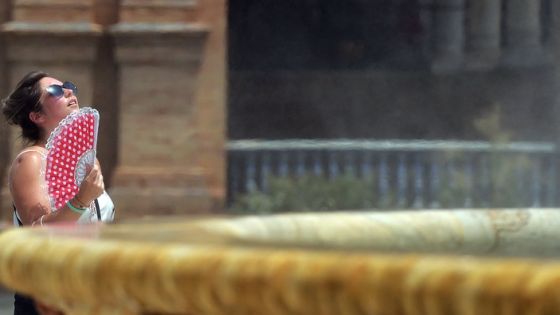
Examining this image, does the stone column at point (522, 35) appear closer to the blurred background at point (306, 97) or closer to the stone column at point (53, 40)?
the blurred background at point (306, 97)

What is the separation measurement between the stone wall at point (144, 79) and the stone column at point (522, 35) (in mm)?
4177

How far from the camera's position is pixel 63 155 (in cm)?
354

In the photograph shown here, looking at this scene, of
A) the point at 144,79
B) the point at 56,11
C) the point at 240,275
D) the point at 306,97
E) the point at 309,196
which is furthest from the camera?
the point at 306,97

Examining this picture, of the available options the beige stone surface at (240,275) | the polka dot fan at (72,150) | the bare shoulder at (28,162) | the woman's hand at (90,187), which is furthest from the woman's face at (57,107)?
the beige stone surface at (240,275)

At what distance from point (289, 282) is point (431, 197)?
1170 centimetres

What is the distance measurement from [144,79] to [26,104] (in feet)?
24.7

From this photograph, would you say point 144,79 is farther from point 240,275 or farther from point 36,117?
point 240,275

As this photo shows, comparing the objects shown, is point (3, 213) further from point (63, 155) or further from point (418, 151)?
point (63, 155)

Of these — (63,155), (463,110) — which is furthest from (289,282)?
(463,110)

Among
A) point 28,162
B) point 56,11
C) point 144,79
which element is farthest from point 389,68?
point 28,162

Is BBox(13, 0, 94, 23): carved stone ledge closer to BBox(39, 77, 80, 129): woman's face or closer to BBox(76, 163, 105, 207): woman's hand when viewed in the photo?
BBox(39, 77, 80, 129): woman's face

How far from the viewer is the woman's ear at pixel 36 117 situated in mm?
3947

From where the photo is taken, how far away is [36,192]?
12.1ft

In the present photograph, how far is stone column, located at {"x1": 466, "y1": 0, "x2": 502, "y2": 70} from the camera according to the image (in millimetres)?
15172
